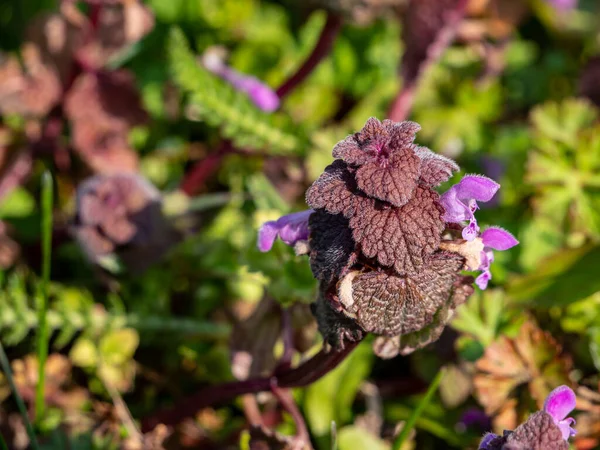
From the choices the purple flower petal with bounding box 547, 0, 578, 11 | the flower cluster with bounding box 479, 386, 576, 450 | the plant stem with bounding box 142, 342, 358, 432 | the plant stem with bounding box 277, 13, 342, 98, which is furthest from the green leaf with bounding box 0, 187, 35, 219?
the purple flower petal with bounding box 547, 0, 578, 11

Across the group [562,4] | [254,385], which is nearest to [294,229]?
[254,385]

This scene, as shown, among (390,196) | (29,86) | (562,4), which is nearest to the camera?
(390,196)

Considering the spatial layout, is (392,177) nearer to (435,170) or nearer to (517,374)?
(435,170)

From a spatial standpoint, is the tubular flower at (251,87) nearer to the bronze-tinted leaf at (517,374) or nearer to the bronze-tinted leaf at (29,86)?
the bronze-tinted leaf at (29,86)

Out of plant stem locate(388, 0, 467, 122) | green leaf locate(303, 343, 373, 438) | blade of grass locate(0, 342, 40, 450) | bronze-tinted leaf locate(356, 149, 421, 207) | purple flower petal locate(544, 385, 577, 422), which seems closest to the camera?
→ bronze-tinted leaf locate(356, 149, 421, 207)

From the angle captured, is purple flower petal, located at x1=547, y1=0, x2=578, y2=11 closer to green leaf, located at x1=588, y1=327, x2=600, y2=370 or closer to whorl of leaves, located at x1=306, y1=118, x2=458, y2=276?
green leaf, located at x1=588, y1=327, x2=600, y2=370
